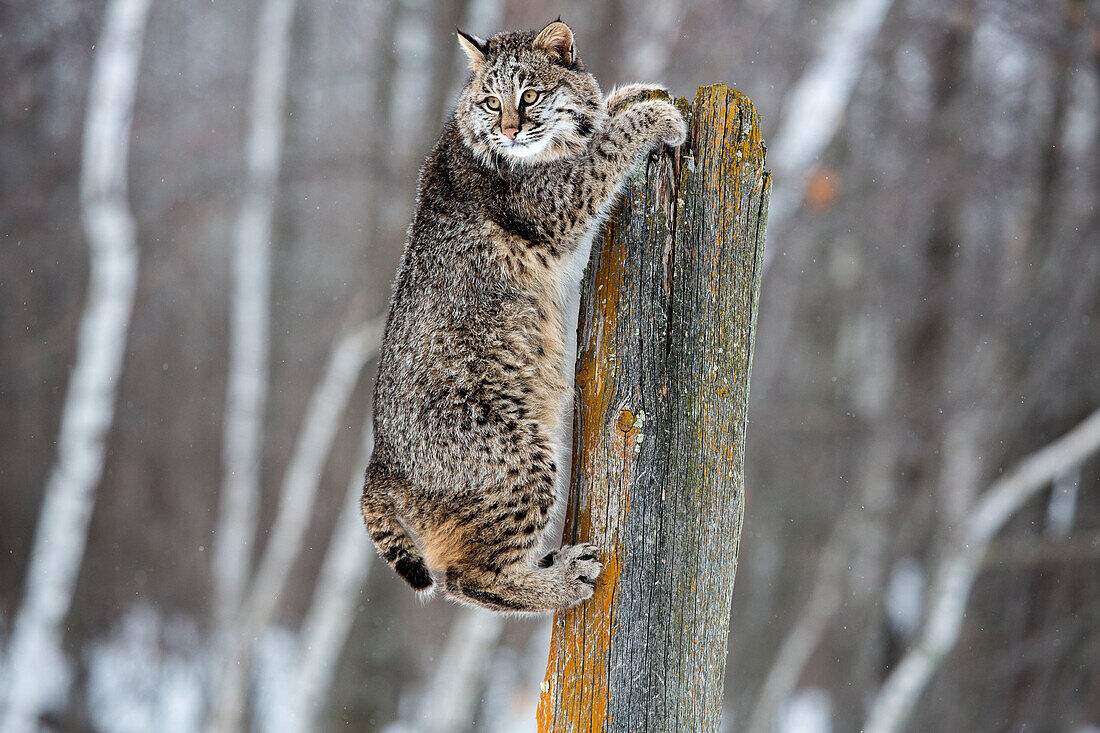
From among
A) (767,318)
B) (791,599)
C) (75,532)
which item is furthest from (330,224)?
(791,599)

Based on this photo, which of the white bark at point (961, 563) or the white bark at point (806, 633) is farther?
the white bark at point (806, 633)

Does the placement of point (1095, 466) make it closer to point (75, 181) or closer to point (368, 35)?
point (368, 35)

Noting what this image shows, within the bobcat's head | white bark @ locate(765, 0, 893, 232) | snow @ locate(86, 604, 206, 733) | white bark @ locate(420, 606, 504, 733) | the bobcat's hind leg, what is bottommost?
snow @ locate(86, 604, 206, 733)

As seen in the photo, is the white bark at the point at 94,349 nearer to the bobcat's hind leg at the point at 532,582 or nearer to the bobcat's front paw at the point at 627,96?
the bobcat's front paw at the point at 627,96

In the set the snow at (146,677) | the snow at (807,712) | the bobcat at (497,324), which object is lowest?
the snow at (146,677)

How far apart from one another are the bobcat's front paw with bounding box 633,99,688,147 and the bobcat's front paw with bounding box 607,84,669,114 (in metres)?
0.18

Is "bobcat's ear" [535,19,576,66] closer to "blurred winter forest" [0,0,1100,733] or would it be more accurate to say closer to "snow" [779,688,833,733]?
"blurred winter forest" [0,0,1100,733]

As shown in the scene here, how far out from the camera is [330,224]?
11289 mm

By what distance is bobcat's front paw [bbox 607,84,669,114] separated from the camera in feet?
10.1

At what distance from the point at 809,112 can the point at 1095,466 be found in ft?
15.1

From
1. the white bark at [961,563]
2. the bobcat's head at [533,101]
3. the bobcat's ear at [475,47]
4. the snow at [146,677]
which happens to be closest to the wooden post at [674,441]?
A: the bobcat's head at [533,101]

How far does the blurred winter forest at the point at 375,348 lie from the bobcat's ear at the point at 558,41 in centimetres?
404

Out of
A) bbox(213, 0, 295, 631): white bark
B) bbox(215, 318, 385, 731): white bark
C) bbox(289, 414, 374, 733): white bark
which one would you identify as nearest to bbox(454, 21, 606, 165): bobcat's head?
bbox(215, 318, 385, 731): white bark

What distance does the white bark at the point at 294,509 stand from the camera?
25.2 feet
